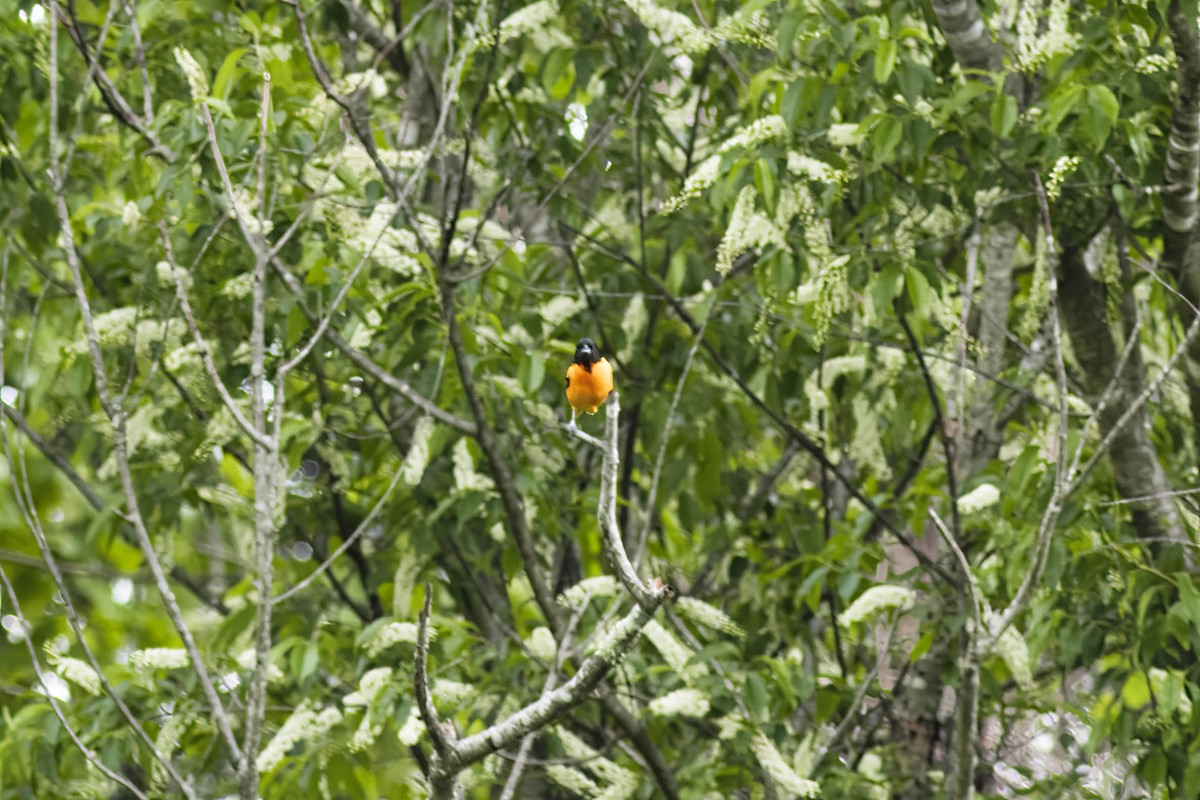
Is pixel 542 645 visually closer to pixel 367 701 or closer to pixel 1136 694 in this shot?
pixel 367 701

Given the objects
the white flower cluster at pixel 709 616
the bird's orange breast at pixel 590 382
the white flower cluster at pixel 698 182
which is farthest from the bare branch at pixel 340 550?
the white flower cluster at pixel 698 182

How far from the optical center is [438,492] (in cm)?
494

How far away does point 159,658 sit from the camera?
4.03 m

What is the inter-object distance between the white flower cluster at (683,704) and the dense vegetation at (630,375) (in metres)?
0.01

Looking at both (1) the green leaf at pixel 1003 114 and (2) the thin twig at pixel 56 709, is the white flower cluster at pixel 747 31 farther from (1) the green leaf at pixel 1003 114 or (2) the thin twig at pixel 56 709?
(2) the thin twig at pixel 56 709

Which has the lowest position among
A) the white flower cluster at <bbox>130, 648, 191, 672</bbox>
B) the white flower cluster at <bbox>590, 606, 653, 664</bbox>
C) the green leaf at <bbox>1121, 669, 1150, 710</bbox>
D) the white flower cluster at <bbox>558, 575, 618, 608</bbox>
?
the green leaf at <bbox>1121, 669, 1150, 710</bbox>

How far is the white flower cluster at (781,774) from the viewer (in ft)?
12.9

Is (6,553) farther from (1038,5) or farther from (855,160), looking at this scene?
(1038,5)

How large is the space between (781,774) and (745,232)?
151cm

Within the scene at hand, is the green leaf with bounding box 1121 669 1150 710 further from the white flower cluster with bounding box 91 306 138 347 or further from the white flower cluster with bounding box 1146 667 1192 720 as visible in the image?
the white flower cluster with bounding box 91 306 138 347

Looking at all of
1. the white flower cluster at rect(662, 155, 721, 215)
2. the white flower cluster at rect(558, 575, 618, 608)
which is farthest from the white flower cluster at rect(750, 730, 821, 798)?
the white flower cluster at rect(662, 155, 721, 215)

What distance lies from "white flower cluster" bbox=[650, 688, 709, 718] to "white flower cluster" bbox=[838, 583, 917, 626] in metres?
Answer: 0.47

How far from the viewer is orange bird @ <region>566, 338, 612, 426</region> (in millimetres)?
4133

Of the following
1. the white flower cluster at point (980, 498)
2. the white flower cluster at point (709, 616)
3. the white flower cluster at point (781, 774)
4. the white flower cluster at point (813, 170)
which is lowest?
the white flower cluster at point (781, 774)
